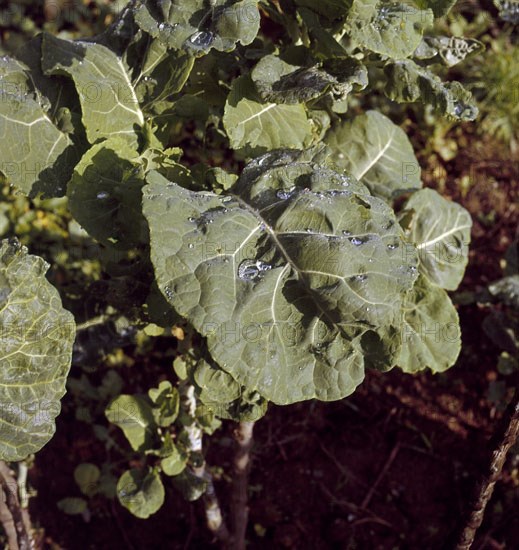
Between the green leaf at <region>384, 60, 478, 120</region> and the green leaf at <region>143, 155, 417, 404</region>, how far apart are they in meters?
0.42

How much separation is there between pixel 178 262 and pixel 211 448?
1.81 m

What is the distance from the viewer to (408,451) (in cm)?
312

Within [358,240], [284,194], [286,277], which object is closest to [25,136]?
[284,194]

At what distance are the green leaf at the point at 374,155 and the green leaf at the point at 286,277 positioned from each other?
2.00ft

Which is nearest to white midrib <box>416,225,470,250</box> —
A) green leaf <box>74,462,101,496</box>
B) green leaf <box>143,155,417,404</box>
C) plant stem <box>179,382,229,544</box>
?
green leaf <box>143,155,417,404</box>

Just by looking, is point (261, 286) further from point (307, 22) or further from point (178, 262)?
point (307, 22)

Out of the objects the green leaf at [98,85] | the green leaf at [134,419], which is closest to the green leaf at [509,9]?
the green leaf at [98,85]

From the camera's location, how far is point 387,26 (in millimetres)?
1814

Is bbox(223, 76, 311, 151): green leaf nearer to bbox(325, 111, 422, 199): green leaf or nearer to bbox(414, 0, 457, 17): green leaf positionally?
bbox(325, 111, 422, 199): green leaf

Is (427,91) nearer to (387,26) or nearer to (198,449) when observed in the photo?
(387,26)

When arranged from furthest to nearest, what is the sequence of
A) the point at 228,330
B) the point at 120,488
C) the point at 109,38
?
the point at 120,488 → the point at 109,38 → the point at 228,330

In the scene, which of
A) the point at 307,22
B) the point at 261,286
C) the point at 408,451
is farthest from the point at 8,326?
the point at 408,451

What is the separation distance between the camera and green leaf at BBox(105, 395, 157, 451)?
2258 millimetres

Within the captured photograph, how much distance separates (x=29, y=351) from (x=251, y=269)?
62cm
